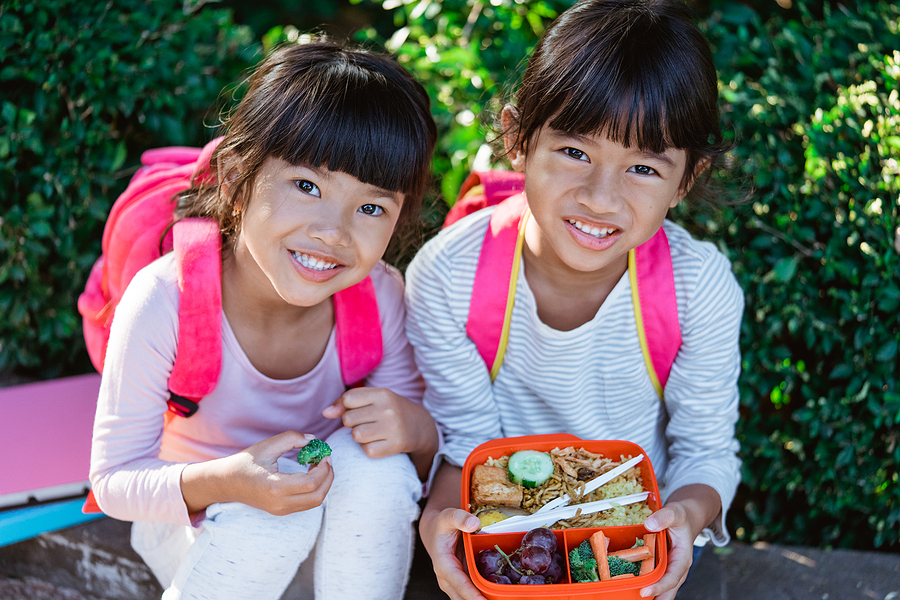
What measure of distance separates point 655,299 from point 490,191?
536 mm

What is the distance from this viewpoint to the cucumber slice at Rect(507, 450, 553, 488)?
1530mm

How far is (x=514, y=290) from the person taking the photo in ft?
6.32

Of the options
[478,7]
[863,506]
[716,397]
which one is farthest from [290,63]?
[863,506]

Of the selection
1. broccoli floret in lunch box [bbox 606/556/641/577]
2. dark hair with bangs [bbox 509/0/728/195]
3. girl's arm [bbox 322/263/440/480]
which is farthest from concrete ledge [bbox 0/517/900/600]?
dark hair with bangs [bbox 509/0/728/195]

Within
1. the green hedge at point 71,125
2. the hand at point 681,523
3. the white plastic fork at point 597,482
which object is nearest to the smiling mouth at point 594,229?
the white plastic fork at point 597,482

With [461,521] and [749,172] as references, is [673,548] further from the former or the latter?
[749,172]

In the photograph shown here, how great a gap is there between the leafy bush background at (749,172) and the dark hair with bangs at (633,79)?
1.18ft

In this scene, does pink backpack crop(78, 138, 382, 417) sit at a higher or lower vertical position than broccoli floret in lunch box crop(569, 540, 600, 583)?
higher

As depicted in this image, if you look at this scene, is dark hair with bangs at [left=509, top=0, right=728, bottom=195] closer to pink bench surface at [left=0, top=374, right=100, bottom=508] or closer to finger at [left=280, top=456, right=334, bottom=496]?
finger at [left=280, top=456, right=334, bottom=496]

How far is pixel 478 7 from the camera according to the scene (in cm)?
266

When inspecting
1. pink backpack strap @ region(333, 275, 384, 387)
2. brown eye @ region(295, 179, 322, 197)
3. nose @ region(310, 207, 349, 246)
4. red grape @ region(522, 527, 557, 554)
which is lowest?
red grape @ region(522, 527, 557, 554)

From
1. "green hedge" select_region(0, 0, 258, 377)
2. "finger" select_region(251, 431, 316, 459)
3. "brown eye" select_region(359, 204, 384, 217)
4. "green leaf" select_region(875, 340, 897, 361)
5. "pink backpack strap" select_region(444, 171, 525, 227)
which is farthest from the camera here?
"green hedge" select_region(0, 0, 258, 377)

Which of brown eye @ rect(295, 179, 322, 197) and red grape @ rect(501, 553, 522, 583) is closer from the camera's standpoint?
red grape @ rect(501, 553, 522, 583)

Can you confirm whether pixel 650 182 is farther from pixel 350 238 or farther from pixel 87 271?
pixel 87 271
